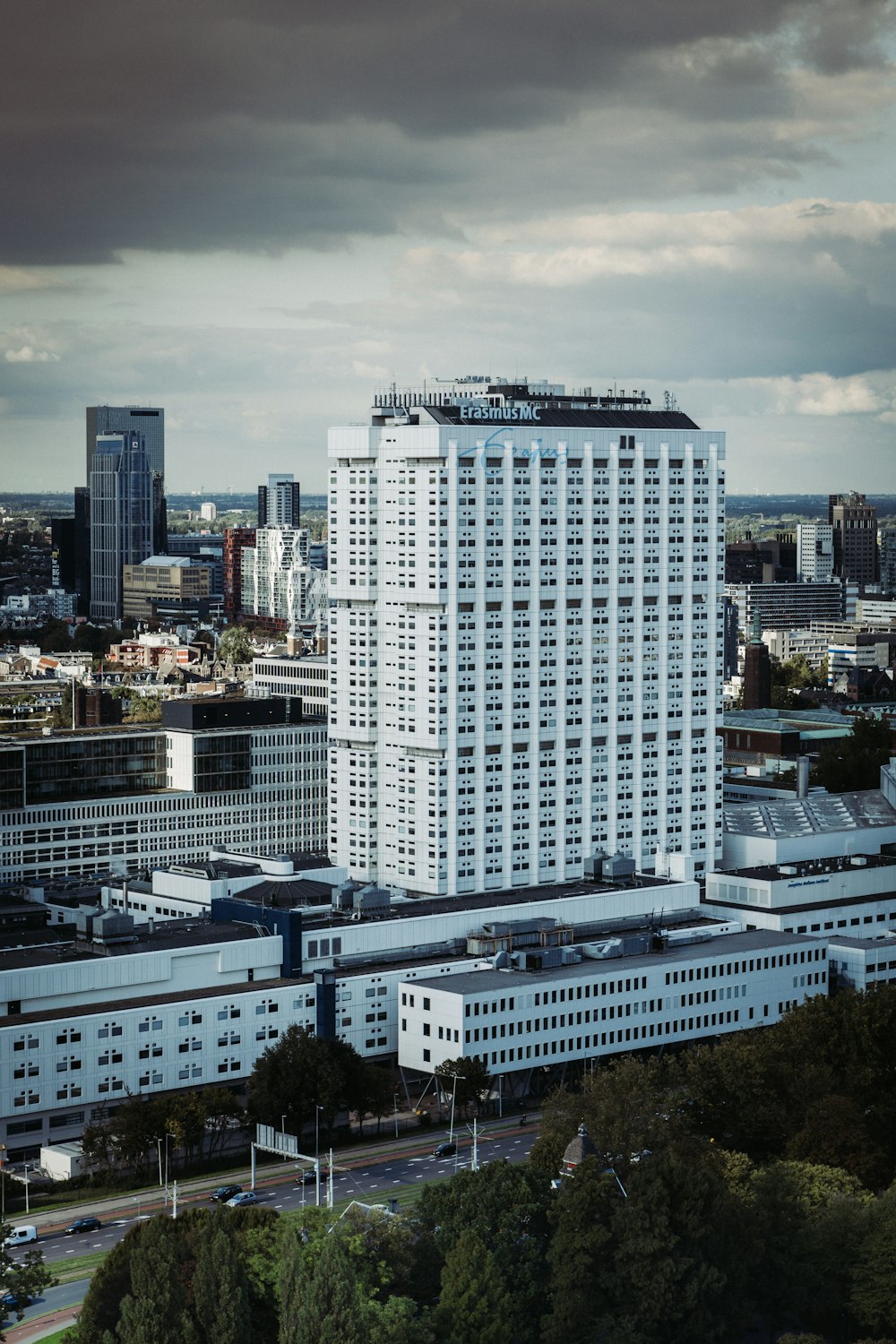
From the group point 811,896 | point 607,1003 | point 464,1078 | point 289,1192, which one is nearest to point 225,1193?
point 289,1192

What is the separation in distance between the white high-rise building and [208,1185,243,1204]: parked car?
1932 inches

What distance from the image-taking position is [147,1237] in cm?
10769

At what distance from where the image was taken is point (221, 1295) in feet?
342

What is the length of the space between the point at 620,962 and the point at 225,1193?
1634 inches

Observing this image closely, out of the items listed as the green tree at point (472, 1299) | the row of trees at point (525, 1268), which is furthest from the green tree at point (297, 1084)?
the green tree at point (472, 1299)

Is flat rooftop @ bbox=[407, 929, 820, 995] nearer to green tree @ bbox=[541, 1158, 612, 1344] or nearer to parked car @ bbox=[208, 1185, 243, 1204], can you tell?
parked car @ bbox=[208, 1185, 243, 1204]

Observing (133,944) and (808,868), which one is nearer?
(133,944)

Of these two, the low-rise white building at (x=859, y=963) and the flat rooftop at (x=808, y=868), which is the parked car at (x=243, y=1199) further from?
the flat rooftop at (x=808, y=868)

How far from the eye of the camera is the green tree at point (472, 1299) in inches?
Answer: 4144

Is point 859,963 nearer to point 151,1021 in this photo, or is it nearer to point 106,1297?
point 151,1021

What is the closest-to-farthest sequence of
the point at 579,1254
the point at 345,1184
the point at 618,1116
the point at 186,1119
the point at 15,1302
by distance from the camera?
the point at 15,1302 < the point at 579,1254 < the point at 618,1116 < the point at 345,1184 < the point at 186,1119

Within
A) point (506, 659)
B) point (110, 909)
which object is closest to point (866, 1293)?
point (110, 909)

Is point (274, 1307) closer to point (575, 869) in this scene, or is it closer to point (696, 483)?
point (575, 869)

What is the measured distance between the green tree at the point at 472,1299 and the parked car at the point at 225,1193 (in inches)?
997
